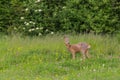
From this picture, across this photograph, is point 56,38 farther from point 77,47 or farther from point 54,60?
point 77,47

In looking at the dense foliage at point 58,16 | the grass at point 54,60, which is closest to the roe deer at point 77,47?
the grass at point 54,60

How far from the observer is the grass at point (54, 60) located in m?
9.27

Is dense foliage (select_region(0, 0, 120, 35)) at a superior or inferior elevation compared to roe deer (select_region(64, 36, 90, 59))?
inferior

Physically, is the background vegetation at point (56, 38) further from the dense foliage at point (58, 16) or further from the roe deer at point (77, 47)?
the roe deer at point (77, 47)

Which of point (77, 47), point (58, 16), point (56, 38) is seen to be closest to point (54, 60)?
point (77, 47)

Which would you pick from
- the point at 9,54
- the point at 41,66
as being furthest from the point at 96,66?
the point at 9,54

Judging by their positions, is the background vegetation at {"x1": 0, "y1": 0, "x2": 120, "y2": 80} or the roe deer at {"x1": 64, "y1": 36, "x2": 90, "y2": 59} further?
the roe deer at {"x1": 64, "y1": 36, "x2": 90, "y2": 59}

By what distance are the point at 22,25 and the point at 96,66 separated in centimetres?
568

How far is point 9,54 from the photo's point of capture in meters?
11.6

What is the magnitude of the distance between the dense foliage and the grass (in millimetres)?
1013

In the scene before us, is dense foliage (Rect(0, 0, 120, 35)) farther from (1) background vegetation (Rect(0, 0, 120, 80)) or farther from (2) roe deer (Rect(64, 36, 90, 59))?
(2) roe deer (Rect(64, 36, 90, 59))

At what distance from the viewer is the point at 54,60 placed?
11.0 metres

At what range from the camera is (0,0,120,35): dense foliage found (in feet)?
47.2

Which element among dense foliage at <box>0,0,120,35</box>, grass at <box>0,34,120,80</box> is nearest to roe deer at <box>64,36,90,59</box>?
grass at <box>0,34,120,80</box>
